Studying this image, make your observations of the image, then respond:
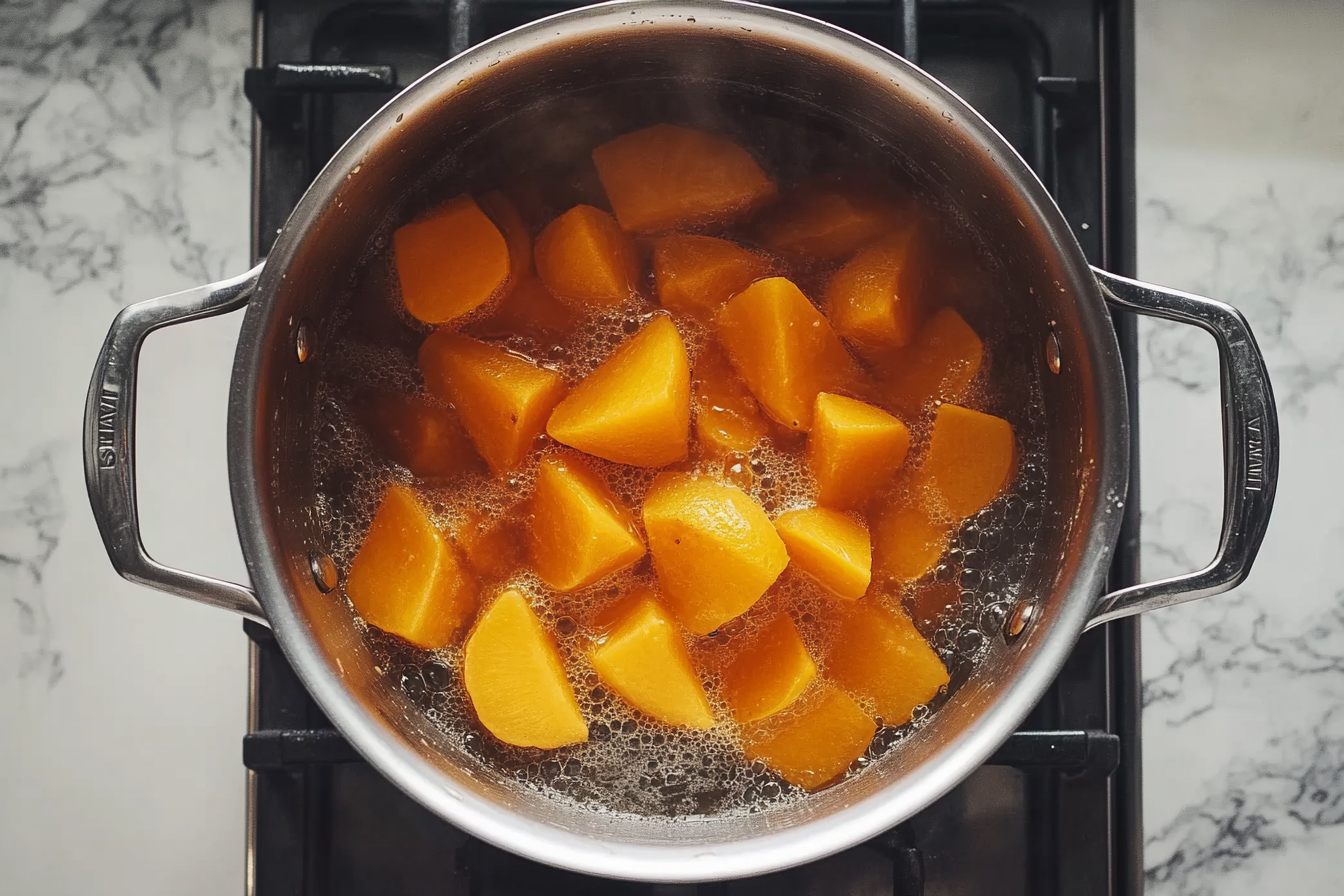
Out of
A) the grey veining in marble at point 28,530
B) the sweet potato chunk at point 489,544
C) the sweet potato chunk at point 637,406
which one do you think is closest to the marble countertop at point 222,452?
the grey veining in marble at point 28,530

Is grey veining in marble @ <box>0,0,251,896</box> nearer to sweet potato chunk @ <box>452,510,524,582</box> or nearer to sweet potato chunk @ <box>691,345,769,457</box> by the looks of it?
sweet potato chunk @ <box>452,510,524,582</box>

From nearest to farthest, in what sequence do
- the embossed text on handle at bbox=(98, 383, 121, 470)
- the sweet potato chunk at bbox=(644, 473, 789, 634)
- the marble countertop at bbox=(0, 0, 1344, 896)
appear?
the embossed text on handle at bbox=(98, 383, 121, 470) < the sweet potato chunk at bbox=(644, 473, 789, 634) < the marble countertop at bbox=(0, 0, 1344, 896)

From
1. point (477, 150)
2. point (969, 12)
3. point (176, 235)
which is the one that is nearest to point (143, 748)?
point (176, 235)

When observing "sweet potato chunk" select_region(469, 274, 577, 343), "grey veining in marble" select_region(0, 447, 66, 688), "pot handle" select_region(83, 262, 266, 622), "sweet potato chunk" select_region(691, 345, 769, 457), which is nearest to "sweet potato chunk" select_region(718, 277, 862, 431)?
"sweet potato chunk" select_region(691, 345, 769, 457)

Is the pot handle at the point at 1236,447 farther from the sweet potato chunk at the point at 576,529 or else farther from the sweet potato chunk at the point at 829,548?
the sweet potato chunk at the point at 576,529

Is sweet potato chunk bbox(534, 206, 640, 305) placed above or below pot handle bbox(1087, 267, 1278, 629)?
above
